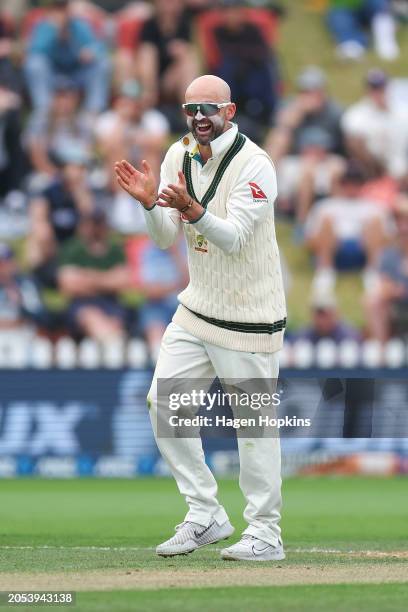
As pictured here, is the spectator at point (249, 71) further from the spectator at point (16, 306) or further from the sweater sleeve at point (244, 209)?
the sweater sleeve at point (244, 209)

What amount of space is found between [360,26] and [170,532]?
47.2ft

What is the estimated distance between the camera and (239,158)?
828 cm

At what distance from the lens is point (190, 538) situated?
8359 mm

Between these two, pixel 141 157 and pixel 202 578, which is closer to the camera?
pixel 202 578

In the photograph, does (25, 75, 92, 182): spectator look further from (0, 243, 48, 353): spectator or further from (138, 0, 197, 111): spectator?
(0, 243, 48, 353): spectator

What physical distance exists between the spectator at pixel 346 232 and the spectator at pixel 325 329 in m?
1.26

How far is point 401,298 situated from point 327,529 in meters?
7.61

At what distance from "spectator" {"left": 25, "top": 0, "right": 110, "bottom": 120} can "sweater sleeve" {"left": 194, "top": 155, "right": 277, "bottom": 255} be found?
1210 centimetres

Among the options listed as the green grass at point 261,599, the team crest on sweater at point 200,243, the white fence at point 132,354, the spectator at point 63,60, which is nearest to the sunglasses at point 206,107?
the team crest on sweater at point 200,243

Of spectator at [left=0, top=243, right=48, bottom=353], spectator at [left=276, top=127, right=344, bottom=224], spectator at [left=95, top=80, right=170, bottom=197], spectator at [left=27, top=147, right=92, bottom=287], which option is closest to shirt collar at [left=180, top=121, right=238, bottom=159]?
spectator at [left=0, top=243, right=48, bottom=353]

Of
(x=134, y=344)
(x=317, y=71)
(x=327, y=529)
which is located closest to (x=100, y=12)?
(x=317, y=71)

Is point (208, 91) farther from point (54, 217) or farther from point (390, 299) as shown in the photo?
point (54, 217)

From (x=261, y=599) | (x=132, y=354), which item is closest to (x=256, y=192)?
(x=261, y=599)

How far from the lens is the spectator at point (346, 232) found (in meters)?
19.6
